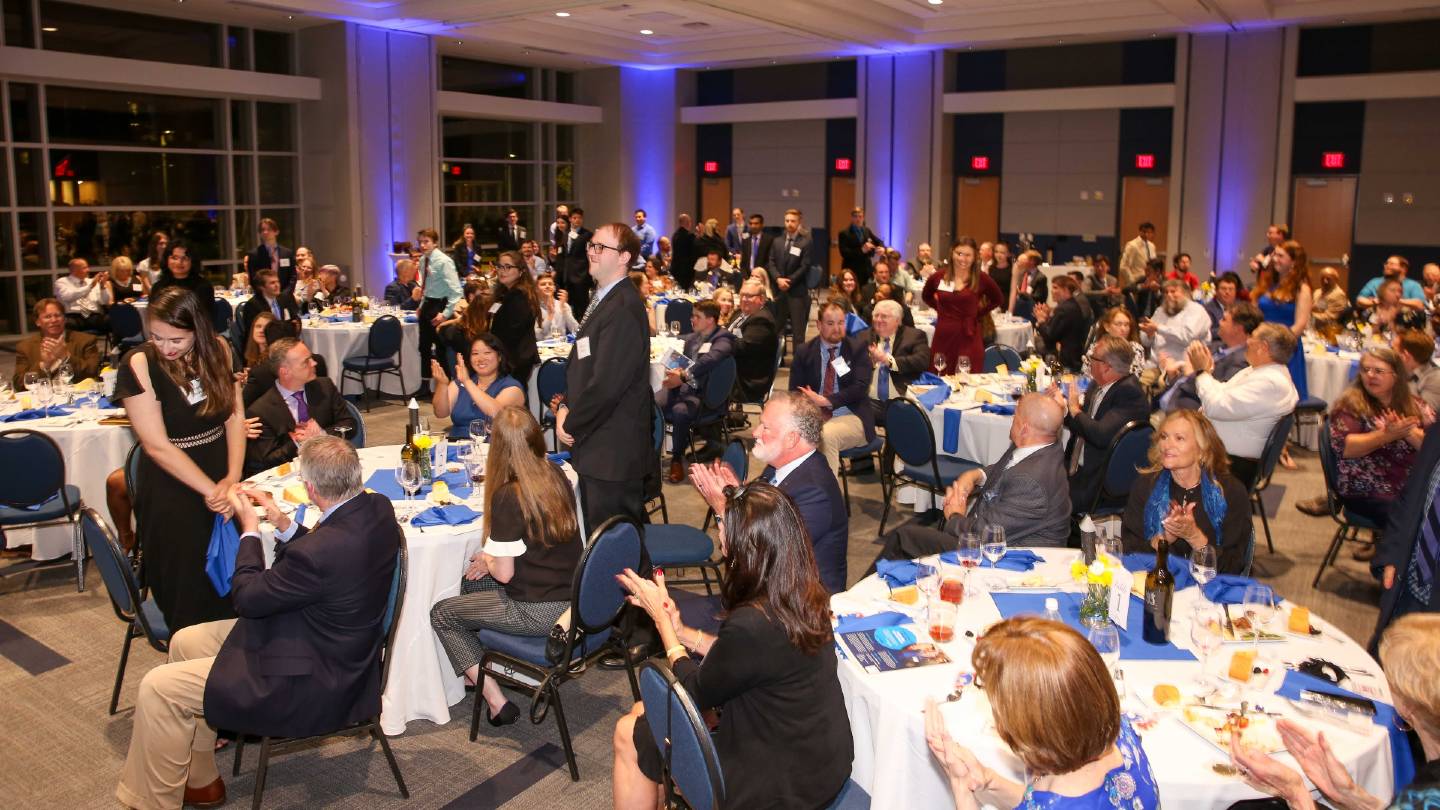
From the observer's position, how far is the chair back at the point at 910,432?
626cm

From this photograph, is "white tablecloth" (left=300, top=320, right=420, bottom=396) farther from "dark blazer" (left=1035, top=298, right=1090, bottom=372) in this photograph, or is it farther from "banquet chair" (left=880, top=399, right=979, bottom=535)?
"dark blazer" (left=1035, top=298, right=1090, bottom=372)

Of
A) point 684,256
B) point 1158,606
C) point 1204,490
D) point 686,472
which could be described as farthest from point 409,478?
point 684,256

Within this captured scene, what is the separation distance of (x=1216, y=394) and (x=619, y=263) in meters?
3.59

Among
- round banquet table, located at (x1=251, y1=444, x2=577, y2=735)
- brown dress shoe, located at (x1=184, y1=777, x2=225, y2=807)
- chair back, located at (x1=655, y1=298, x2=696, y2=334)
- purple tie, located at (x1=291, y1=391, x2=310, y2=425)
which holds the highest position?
chair back, located at (x1=655, y1=298, x2=696, y2=334)

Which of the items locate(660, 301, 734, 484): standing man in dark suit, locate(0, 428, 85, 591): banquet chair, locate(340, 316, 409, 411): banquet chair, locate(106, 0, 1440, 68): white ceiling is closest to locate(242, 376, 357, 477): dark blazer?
locate(0, 428, 85, 591): banquet chair

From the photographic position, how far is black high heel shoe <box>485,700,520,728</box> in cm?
450

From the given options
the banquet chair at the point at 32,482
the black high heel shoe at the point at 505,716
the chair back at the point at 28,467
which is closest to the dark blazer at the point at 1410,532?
the black high heel shoe at the point at 505,716

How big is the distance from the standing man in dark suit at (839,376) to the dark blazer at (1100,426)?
4.94 feet

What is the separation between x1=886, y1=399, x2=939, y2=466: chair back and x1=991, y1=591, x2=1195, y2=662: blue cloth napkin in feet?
8.41

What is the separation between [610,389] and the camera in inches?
188

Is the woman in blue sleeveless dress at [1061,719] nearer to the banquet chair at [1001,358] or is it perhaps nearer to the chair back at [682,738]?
the chair back at [682,738]

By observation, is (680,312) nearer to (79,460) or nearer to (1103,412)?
(1103,412)

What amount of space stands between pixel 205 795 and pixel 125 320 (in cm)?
871

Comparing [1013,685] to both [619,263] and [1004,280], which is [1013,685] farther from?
[1004,280]
